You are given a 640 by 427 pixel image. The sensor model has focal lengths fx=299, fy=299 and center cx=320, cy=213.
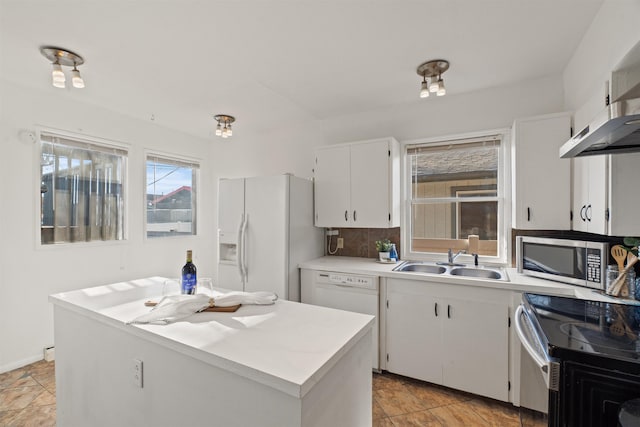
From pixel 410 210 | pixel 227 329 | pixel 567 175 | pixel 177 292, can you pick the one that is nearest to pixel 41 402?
pixel 177 292

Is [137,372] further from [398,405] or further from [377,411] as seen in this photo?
[398,405]

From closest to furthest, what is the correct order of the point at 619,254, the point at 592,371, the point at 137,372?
the point at 592,371 → the point at 137,372 → the point at 619,254

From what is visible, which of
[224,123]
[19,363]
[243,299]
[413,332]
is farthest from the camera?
[224,123]

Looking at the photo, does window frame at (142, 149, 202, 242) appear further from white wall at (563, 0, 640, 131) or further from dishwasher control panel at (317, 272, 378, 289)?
white wall at (563, 0, 640, 131)

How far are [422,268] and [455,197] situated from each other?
797 millimetres

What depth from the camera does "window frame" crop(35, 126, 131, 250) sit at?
270cm

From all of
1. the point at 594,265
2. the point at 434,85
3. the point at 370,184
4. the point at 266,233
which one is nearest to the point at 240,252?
the point at 266,233

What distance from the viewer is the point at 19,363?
2.62 meters

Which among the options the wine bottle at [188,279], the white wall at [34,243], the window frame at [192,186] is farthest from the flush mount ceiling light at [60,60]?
the wine bottle at [188,279]

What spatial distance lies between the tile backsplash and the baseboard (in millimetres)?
2991

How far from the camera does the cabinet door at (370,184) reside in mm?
2873

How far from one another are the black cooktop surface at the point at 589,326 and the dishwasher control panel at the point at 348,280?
1.15 m

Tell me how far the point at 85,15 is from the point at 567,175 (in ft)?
10.7

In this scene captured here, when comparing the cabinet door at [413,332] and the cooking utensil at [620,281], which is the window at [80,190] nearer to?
the cabinet door at [413,332]
